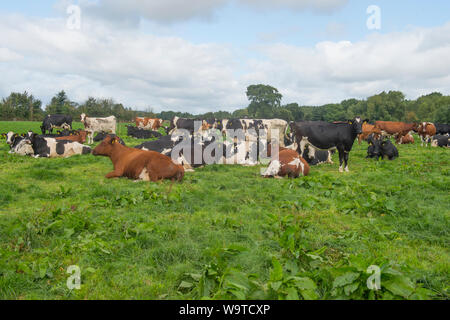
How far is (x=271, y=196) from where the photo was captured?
6.62 metres

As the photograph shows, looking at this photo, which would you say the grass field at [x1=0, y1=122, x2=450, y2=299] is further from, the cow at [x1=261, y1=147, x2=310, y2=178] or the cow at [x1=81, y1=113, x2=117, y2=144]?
the cow at [x1=81, y1=113, x2=117, y2=144]

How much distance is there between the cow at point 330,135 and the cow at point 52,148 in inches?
416

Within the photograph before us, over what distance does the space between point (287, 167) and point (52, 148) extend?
36.2ft

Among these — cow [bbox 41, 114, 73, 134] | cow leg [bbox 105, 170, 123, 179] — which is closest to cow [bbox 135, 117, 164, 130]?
cow [bbox 41, 114, 73, 134]

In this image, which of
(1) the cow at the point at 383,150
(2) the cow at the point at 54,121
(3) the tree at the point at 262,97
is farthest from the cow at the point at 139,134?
(3) the tree at the point at 262,97

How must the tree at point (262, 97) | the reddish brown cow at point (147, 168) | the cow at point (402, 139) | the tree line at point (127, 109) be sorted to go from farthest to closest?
1. the tree at point (262, 97)
2. the tree line at point (127, 109)
3. the cow at point (402, 139)
4. the reddish brown cow at point (147, 168)

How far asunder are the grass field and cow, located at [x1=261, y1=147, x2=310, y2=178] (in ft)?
3.53

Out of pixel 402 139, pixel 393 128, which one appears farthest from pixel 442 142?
pixel 393 128

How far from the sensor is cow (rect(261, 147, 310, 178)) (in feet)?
29.2

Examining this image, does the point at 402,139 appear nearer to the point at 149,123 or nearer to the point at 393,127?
the point at 393,127

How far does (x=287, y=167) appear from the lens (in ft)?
29.2

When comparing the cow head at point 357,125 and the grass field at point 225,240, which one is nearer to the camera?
the grass field at point 225,240

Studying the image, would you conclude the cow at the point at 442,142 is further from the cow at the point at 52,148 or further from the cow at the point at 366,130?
the cow at the point at 52,148

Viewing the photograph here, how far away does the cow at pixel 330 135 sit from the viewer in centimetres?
1131
